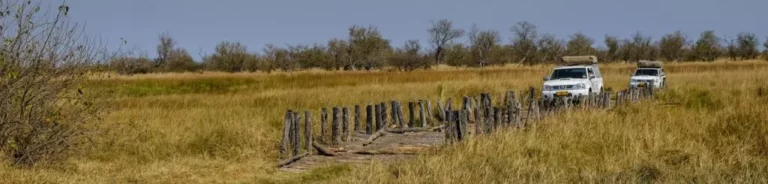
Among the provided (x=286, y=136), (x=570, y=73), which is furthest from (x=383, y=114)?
(x=570, y=73)

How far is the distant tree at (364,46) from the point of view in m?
63.6

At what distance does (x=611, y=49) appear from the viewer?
7712 centimetres

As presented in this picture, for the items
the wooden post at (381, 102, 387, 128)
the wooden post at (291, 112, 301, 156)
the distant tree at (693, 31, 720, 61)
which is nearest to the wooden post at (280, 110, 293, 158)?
the wooden post at (291, 112, 301, 156)

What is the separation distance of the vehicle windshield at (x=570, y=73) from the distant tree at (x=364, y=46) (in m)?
41.4

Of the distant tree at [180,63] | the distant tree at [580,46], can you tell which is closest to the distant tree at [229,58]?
the distant tree at [180,63]

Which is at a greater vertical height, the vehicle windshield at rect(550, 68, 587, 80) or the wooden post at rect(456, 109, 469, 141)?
the vehicle windshield at rect(550, 68, 587, 80)

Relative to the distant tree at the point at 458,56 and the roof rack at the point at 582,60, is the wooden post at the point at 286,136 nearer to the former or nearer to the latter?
the roof rack at the point at 582,60

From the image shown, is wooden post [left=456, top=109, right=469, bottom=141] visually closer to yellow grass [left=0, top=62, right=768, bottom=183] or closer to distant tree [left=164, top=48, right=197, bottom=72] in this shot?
yellow grass [left=0, top=62, right=768, bottom=183]

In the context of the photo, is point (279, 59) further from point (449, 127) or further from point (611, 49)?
point (449, 127)

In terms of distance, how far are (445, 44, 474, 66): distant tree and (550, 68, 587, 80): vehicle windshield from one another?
49611 mm

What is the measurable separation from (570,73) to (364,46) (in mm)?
49000

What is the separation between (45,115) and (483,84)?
18.9 m

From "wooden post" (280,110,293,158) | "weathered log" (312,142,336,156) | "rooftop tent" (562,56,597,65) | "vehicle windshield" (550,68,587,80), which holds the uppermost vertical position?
"rooftop tent" (562,56,597,65)

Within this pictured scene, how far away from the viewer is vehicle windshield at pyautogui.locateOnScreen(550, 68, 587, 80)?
67.2 ft
